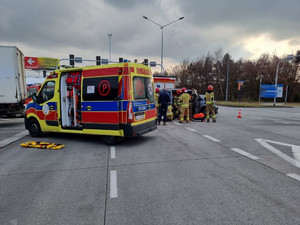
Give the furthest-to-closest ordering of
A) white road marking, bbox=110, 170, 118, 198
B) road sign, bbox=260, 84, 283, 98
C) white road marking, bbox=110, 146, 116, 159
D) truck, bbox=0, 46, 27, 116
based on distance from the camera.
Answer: road sign, bbox=260, 84, 283, 98
truck, bbox=0, 46, 27, 116
white road marking, bbox=110, 146, 116, 159
white road marking, bbox=110, 170, 118, 198

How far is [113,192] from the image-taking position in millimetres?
3275

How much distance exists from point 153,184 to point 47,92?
5602mm

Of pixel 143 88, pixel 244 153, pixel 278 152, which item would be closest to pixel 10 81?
pixel 143 88

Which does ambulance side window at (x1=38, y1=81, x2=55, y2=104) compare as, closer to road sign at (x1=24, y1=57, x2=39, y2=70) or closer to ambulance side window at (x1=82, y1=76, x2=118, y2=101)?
ambulance side window at (x1=82, y1=76, x2=118, y2=101)

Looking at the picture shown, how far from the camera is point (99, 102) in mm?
6051

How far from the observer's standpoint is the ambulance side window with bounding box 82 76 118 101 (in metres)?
5.86

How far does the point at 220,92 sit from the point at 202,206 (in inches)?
1925

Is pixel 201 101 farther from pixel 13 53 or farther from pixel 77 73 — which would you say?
pixel 13 53

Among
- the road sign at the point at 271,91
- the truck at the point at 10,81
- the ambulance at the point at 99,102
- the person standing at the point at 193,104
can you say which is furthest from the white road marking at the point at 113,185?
the road sign at the point at 271,91

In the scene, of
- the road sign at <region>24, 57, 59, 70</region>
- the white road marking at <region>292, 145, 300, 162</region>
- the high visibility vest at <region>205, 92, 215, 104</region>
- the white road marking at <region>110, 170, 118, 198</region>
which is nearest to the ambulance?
the white road marking at <region>110, 170, 118, 198</region>

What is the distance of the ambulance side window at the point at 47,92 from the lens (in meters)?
7.00

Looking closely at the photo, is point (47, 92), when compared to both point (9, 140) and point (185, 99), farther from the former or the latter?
point (185, 99)

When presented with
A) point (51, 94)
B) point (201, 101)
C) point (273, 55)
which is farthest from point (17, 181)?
point (273, 55)

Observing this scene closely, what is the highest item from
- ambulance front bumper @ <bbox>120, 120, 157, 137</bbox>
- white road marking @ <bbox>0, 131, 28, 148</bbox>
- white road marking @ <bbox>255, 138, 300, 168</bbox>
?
ambulance front bumper @ <bbox>120, 120, 157, 137</bbox>
